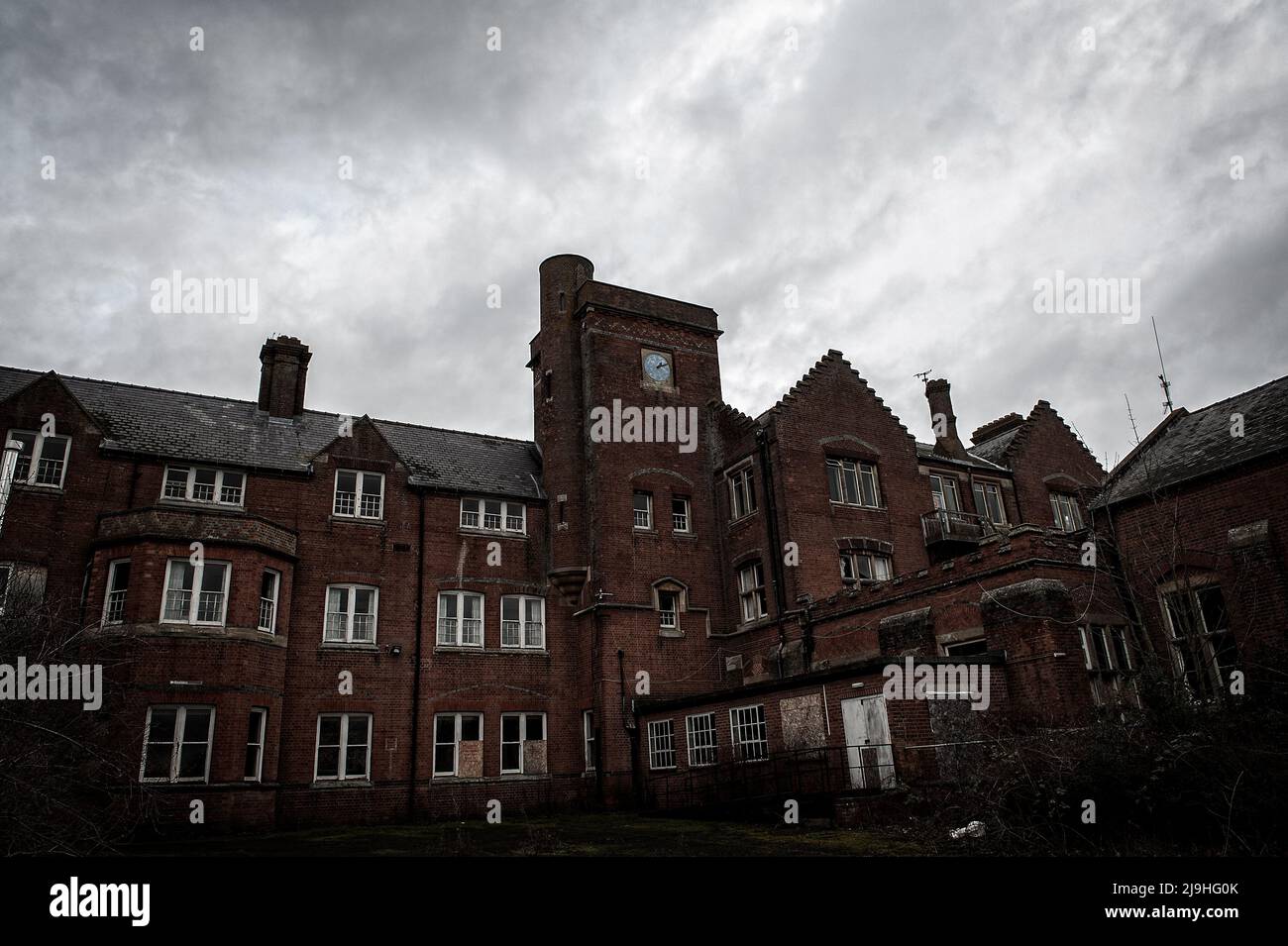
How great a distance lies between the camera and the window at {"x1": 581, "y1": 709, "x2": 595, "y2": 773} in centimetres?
2595

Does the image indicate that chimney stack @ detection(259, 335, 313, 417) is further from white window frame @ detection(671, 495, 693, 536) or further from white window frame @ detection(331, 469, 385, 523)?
white window frame @ detection(671, 495, 693, 536)

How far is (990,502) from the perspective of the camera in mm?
33969

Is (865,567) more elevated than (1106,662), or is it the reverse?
(865,567)

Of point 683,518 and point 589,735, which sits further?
point 683,518

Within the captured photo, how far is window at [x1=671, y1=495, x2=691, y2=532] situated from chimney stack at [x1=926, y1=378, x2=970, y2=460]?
11744 mm

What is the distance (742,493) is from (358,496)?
13.0 m

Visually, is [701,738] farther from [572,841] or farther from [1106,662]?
[1106,662]

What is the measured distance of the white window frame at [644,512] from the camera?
2848cm

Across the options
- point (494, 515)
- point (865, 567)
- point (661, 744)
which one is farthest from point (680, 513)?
point (661, 744)

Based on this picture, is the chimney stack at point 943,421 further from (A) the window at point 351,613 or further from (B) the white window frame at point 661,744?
(A) the window at point 351,613

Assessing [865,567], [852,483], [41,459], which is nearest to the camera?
[41,459]
